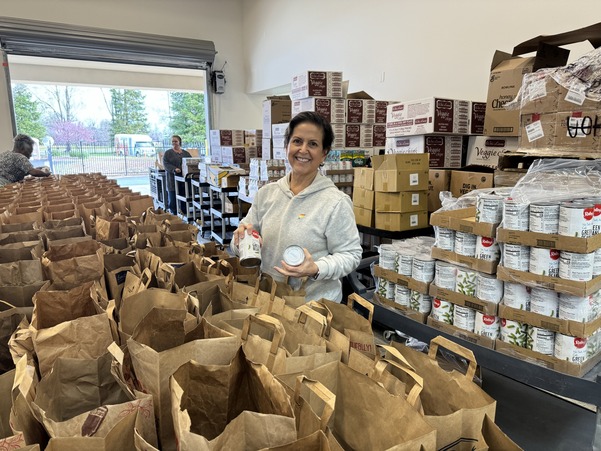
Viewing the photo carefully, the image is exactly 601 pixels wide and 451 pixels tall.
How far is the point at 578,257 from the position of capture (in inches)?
66.7

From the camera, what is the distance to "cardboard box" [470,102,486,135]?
3.56 meters

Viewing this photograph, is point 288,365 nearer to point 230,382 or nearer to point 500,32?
point 230,382

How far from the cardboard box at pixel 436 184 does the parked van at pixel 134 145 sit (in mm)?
9518

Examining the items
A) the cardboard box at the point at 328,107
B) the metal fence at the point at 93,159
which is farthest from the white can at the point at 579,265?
the metal fence at the point at 93,159

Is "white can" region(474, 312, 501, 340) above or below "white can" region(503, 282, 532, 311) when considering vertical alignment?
below

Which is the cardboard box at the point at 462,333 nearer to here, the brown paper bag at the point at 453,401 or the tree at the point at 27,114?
the brown paper bag at the point at 453,401

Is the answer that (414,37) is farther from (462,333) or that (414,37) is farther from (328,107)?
(462,333)

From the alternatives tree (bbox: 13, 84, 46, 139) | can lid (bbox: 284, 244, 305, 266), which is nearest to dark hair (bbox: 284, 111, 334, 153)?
can lid (bbox: 284, 244, 305, 266)

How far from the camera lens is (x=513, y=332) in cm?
193

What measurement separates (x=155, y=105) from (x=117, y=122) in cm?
106

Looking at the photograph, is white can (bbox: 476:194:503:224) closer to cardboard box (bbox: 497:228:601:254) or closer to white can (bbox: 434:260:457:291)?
cardboard box (bbox: 497:228:601:254)

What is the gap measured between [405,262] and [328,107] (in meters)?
2.35

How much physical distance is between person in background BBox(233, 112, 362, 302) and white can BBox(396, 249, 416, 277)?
756mm

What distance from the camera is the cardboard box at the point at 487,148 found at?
3210 millimetres
